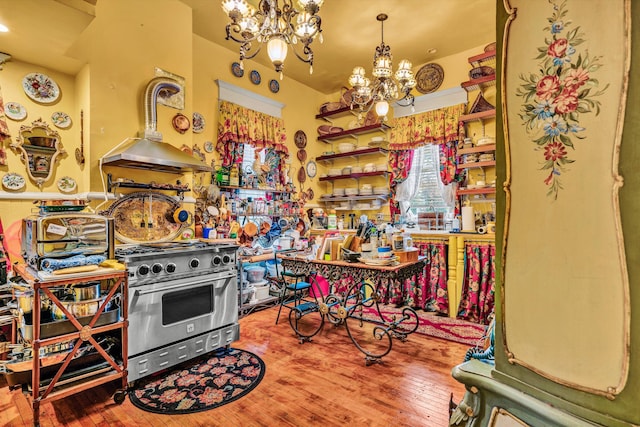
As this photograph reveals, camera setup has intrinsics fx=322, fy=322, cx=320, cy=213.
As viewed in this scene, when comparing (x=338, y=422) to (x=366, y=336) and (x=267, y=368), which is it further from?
(x=366, y=336)

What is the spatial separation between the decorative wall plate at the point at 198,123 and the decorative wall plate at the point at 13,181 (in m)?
1.81

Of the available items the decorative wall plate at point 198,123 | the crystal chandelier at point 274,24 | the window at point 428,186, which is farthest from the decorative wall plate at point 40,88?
the window at point 428,186

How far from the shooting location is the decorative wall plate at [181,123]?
341 centimetres

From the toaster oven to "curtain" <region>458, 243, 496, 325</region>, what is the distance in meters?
3.59

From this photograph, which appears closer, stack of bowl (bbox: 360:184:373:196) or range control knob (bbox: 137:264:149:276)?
range control knob (bbox: 137:264:149:276)

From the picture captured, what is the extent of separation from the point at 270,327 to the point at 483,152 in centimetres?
340

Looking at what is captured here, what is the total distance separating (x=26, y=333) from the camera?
206cm

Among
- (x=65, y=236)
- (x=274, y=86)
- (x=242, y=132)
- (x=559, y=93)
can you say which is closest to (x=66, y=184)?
(x=65, y=236)

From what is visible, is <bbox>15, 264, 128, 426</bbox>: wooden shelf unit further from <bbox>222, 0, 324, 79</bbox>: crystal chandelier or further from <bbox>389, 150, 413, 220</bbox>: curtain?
<bbox>389, 150, 413, 220</bbox>: curtain

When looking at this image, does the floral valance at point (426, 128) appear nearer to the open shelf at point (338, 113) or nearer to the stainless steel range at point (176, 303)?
the open shelf at point (338, 113)

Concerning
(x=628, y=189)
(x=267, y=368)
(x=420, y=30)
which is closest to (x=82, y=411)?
(x=267, y=368)

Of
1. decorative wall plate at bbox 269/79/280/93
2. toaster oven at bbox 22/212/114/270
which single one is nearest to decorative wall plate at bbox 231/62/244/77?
decorative wall plate at bbox 269/79/280/93

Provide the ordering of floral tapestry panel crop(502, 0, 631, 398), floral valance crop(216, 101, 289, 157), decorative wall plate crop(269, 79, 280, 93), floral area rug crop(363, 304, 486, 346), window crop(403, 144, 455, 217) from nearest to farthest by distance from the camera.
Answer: floral tapestry panel crop(502, 0, 631, 398) → floral area rug crop(363, 304, 486, 346) → floral valance crop(216, 101, 289, 157) → window crop(403, 144, 455, 217) → decorative wall plate crop(269, 79, 280, 93)

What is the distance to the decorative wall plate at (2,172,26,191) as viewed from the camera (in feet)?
8.85
